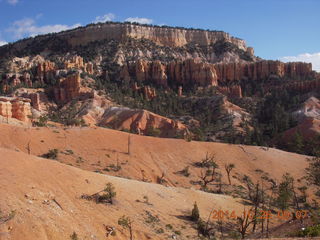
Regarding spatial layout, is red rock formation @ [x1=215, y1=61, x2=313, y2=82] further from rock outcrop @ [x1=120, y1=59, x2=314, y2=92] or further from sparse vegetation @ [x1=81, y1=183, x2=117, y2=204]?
sparse vegetation @ [x1=81, y1=183, x2=117, y2=204]

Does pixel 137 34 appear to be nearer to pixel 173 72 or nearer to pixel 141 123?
pixel 173 72

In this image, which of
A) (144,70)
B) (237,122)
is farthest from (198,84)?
(237,122)

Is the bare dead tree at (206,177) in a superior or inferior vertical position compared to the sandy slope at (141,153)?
inferior

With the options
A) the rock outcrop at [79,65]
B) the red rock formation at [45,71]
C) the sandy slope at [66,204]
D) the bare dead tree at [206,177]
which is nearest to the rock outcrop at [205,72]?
the rock outcrop at [79,65]

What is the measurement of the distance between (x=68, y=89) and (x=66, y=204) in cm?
6742

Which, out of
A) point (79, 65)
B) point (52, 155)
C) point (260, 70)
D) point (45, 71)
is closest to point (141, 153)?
point (52, 155)

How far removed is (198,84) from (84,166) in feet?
234

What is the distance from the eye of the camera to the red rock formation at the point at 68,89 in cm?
8056

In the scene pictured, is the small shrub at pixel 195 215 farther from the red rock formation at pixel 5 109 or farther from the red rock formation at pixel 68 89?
the red rock formation at pixel 68 89

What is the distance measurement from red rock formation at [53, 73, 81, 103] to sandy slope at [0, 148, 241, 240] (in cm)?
5933

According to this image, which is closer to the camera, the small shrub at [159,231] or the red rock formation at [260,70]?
the small shrub at [159,231]

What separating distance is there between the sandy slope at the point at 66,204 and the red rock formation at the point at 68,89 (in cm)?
5933

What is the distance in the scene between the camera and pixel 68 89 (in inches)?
3209
